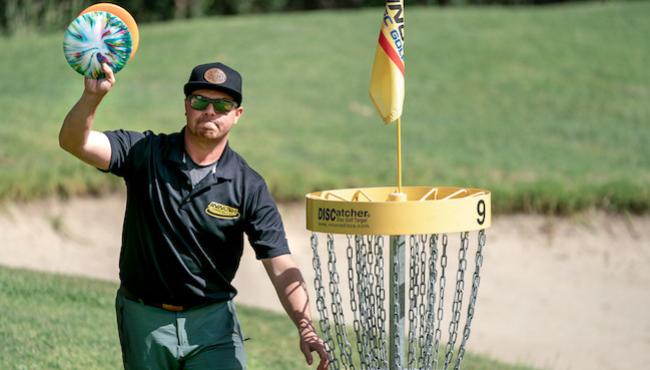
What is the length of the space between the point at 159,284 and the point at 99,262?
723 cm

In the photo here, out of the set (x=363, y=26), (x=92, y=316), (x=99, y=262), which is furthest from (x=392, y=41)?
(x=363, y=26)

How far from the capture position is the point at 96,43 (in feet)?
15.3

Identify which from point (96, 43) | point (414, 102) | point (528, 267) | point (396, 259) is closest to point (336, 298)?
point (396, 259)

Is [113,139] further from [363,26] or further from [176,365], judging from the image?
[363,26]

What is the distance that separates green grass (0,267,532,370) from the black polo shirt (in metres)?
2.05

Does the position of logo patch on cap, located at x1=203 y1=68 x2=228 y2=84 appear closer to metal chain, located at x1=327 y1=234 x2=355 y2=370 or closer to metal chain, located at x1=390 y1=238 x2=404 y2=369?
metal chain, located at x1=327 y1=234 x2=355 y2=370

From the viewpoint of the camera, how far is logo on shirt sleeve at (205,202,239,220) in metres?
4.84

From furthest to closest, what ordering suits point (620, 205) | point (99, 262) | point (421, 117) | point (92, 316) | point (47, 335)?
point (421, 117)
point (620, 205)
point (99, 262)
point (92, 316)
point (47, 335)

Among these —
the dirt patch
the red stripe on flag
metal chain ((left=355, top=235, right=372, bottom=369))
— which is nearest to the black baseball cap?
the red stripe on flag

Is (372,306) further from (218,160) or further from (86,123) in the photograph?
(86,123)

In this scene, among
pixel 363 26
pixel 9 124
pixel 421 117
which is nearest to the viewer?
pixel 9 124

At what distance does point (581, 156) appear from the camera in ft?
48.5

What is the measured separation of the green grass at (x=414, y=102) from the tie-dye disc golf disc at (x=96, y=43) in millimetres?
7822

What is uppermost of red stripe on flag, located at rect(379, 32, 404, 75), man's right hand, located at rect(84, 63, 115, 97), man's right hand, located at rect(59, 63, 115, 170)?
red stripe on flag, located at rect(379, 32, 404, 75)
